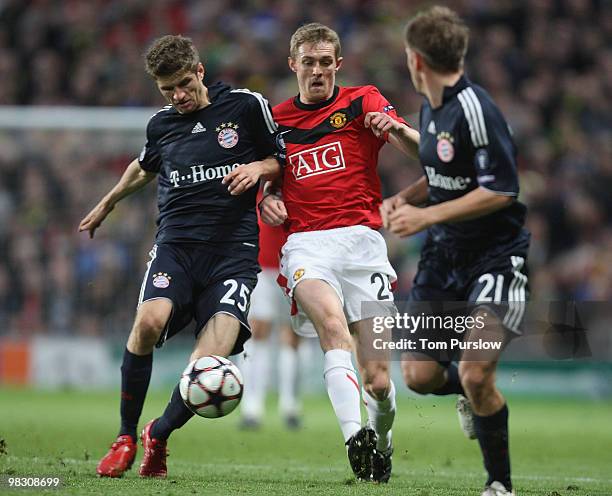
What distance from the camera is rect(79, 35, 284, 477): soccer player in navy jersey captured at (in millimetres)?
5949

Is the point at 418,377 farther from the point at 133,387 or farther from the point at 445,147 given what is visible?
the point at 133,387

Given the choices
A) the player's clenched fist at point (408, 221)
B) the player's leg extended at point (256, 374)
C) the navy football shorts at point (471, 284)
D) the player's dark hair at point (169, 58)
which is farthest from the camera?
the player's leg extended at point (256, 374)

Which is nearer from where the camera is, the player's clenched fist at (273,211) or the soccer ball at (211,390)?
the soccer ball at (211,390)

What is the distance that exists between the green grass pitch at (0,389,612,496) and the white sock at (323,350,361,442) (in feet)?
1.01

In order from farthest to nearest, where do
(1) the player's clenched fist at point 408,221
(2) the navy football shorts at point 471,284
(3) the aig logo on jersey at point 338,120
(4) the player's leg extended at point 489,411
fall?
(3) the aig logo on jersey at point 338,120 < (2) the navy football shorts at point 471,284 < (4) the player's leg extended at point 489,411 < (1) the player's clenched fist at point 408,221

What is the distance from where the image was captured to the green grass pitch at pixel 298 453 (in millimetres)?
5602

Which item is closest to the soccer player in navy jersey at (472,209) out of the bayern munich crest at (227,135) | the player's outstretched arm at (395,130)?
the player's outstretched arm at (395,130)

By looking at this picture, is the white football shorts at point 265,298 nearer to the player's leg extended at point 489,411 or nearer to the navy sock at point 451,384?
the navy sock at point 451,384

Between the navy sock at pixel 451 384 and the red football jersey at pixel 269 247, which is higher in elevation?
the red football jersey at pixel 269 247

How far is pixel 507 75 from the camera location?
16.0 metres

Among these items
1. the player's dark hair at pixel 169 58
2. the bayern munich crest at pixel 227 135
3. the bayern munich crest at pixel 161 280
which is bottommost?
the bayern munich crest at pixel 161 280

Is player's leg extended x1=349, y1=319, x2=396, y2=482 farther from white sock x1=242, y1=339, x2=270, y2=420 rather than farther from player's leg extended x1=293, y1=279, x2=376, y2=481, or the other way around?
white sock x1=242, y1=339, x2=270, y2=420

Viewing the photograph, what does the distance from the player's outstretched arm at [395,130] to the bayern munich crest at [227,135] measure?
2.46 feet

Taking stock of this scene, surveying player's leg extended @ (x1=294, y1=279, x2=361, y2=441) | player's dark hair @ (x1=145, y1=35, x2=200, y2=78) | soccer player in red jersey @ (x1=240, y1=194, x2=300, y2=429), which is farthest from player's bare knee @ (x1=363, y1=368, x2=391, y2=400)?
soccer player in red jersey @ (x1=240, y1=194, x2=300, y2=429)
